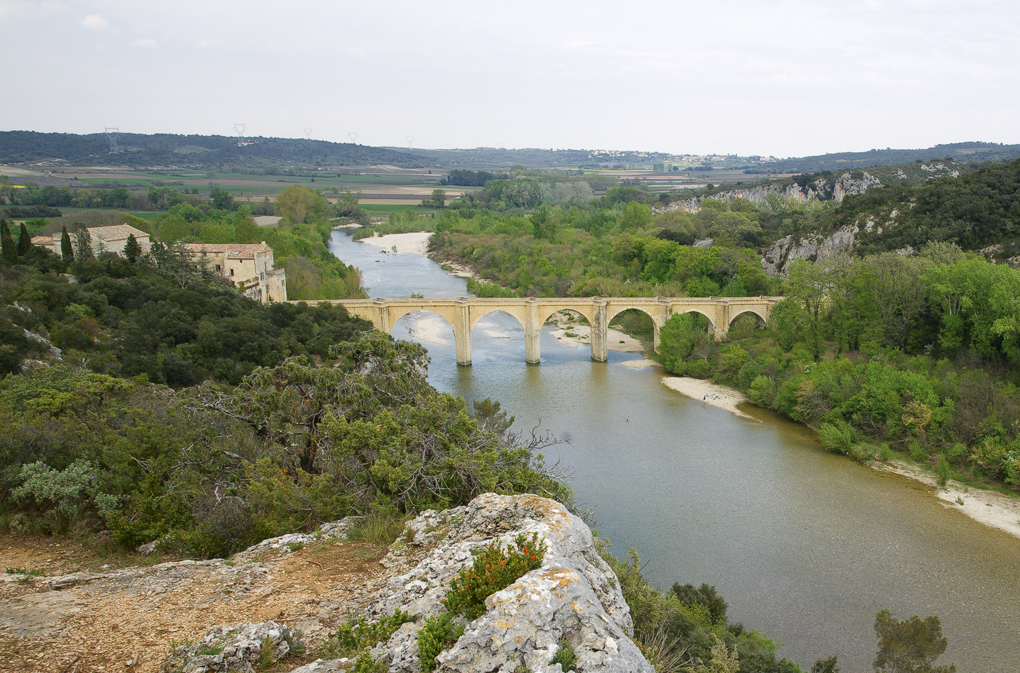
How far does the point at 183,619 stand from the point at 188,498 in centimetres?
378

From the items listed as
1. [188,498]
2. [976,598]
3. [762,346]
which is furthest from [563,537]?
[762,346]

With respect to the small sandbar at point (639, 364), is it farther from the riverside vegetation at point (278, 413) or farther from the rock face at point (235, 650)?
the rock face at point (235, 650)

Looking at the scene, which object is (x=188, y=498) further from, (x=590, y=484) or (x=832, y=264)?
(x=832, y=264)

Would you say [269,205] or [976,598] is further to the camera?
[269,205]

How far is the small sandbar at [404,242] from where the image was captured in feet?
269

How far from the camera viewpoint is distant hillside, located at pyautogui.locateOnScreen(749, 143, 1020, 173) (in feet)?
385

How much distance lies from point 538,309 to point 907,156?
419 ft

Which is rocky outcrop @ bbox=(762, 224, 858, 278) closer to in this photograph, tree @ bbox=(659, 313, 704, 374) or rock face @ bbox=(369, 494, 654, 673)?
tree @ bbox=(659, 313, 704, 374)

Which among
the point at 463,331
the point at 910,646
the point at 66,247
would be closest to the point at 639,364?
the point at 463,331

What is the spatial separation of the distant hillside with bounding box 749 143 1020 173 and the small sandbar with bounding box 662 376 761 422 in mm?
94909

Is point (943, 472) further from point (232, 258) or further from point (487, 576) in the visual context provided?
point (232, 258)

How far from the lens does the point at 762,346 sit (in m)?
35.1

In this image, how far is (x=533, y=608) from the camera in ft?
20.2

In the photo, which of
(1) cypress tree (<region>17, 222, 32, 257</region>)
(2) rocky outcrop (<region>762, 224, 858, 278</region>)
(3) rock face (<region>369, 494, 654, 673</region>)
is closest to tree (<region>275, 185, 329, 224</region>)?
(1) cypress tree (<region>17, 222, 32, 257</region>)
